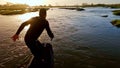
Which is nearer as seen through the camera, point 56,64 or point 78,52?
point 56,64

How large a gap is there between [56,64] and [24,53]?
390 centimetres

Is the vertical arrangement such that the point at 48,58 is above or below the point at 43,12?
below

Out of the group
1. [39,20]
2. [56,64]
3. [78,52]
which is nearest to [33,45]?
[39,20]

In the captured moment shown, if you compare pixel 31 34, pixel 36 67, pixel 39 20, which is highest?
pixel 39 20

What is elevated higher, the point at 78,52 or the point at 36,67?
the point at 36,67

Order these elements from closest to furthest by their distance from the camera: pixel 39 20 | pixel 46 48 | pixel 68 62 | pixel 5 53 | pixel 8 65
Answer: pixel 39 20 → pixel 46 48 → pixel 8 65 → pixel 68 62 → pixel 5 53

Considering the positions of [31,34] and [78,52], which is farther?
[78,52]

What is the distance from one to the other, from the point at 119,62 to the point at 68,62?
3.74 metres

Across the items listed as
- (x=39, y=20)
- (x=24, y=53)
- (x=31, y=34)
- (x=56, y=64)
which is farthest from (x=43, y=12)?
(x=24, y=53)

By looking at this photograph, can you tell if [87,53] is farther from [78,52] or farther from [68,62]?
[68,62]

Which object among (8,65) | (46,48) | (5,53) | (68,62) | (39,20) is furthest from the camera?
(5,53)

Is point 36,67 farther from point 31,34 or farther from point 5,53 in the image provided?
point 5,53

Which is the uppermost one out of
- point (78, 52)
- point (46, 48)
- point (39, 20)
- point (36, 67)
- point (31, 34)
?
point (39, 20)

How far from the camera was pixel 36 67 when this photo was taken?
28.8 feet
